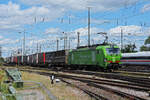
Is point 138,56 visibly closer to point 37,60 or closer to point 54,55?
point 54,55

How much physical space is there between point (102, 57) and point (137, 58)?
1615cm

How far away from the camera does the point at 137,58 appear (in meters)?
39.5

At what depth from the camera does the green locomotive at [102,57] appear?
2489cm

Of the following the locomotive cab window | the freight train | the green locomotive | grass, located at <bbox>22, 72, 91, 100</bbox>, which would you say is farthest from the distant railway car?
grass, located at <bbox>22, 72, 91, 100</bbox>

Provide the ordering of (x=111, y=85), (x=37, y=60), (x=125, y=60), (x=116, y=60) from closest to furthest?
1. (x=111, y=85)
2. (x=116, y=60)
3. (x=125, y=60)
4. (x=37, y=60)

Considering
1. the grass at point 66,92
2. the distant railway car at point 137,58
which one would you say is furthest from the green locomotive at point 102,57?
the distant railway car at point 137,58

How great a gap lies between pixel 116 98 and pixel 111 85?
438 centimetres

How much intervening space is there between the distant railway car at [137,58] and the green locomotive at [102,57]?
11.8 meters

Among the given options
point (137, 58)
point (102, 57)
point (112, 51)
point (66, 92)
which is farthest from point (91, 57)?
point (66, 92)

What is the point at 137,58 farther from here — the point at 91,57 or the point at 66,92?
the point at 66,92

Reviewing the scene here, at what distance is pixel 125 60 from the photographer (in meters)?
43.6

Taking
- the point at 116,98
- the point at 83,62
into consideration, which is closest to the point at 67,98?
the point at 116,98

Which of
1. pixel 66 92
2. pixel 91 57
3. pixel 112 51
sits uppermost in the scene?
pixel 112 51

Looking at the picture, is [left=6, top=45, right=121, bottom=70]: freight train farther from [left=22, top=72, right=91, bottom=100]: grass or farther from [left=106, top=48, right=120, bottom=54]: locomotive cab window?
[left=22, top=72, right=91, bottom=100]: grass
